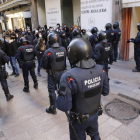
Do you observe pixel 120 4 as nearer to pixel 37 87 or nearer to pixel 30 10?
pixel 37 87

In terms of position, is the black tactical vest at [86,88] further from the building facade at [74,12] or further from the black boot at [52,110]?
the building facade at [74,12]

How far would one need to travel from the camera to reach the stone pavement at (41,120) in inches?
128

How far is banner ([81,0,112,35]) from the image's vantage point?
8.11 m

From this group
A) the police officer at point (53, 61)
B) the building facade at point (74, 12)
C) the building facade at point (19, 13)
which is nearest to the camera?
the police officer at point (53, 61)

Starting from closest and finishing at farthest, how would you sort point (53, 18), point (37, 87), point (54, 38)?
point (54, 38) < point (37, 87) < point (53, 18)

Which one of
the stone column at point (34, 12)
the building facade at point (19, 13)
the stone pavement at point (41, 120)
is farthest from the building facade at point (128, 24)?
the building facade at point (19, 13)

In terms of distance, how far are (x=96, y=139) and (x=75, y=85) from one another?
42.2 inches

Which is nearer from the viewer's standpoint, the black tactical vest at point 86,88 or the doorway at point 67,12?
the black tactical vest at point 86,88

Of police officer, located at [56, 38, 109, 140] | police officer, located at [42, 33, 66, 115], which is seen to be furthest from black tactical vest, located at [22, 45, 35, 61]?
police officer, located at [56, 38, 109, 140]

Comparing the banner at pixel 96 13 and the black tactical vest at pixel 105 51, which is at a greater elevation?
the banner at pixel 96 13

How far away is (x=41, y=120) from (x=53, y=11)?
11.2m

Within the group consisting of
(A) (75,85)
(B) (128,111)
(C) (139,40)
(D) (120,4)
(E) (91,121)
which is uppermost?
(D) (120,4)

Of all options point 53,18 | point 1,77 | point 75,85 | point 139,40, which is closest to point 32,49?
point 1,77

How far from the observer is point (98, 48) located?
4.92 metres
